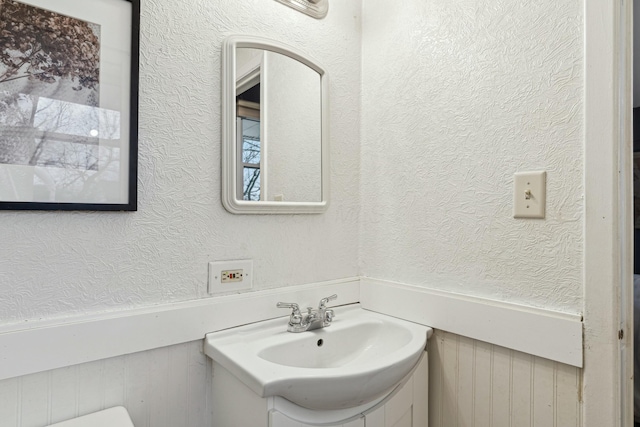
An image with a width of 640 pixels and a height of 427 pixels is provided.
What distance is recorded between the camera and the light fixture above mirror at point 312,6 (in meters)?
1.20

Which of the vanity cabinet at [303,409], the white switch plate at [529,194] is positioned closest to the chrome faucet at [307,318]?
the vanity cabinet at [303,409]

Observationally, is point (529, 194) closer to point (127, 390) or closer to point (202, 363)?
point (202, 363)

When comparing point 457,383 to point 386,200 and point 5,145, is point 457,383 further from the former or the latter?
point 5,145

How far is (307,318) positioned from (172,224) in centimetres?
47

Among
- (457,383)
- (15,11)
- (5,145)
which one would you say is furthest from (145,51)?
(457,383)

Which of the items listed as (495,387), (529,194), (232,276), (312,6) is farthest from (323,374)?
(312,6)

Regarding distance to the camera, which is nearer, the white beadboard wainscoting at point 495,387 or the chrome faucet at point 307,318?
the white beadboard wainscoting at point 495,387

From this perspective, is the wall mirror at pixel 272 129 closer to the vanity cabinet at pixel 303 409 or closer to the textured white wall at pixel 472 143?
the textured white wall at pixel 472 143

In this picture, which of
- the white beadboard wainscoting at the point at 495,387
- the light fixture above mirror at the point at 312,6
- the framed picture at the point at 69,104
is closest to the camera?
the framed picture at the point at 69,104

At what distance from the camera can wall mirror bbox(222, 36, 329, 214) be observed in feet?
3.46

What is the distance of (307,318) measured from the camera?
1104mm

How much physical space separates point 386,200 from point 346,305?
0.40 m

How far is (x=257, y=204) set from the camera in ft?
3.59

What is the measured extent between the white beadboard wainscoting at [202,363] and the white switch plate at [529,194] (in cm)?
24
